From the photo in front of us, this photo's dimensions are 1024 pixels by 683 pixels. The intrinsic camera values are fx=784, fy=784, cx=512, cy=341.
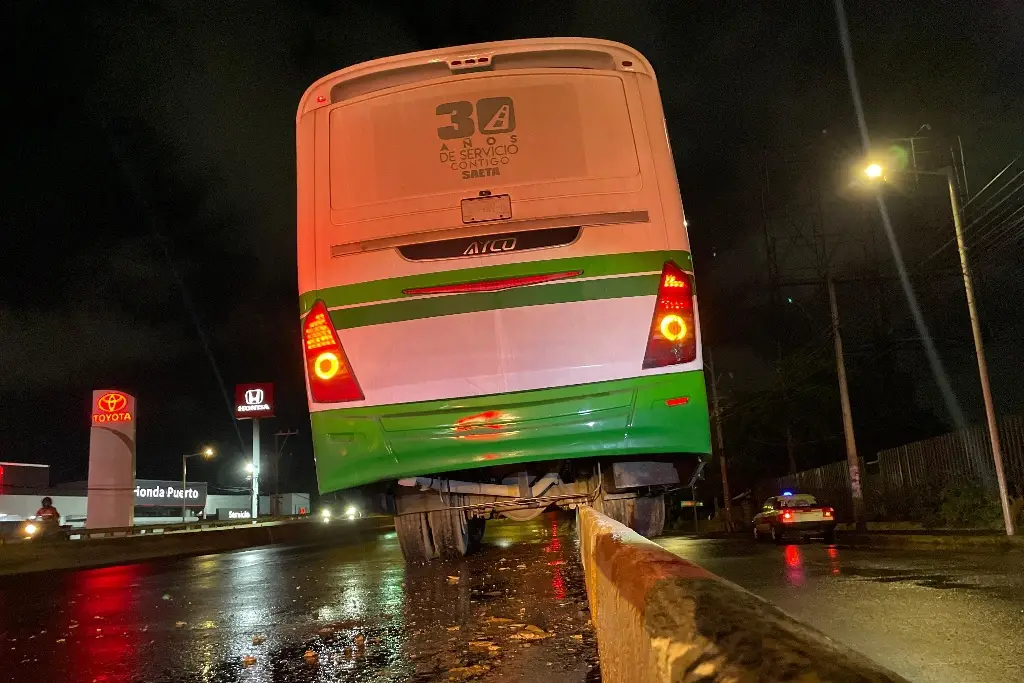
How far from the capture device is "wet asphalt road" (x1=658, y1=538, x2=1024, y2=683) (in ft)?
14.4

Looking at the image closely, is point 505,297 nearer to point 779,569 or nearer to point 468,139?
point 468,139

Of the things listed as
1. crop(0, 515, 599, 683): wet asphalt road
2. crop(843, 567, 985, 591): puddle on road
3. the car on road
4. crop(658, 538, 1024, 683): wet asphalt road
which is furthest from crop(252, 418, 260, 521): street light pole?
crop(843, 567, 985, 591): puddle on road

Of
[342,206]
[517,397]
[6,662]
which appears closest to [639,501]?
[517,397]

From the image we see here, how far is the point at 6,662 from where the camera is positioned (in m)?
5.15

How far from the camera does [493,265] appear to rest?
203 inches

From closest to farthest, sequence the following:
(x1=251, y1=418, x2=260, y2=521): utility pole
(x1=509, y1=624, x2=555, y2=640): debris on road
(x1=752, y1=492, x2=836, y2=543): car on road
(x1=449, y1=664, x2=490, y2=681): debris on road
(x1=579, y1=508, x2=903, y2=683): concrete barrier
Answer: (x1=579, y1=508, x2=903, y2=683): concrete barrier, (x1=449, y1=664, x2=490, y2=681): debris on road, (x1=509, y1=624, x2=555, y2=640): debris on road, (x1=752, y1=492, x2=836, y2=543): car on road, (x1=251, y1=418, x2=260, y2=521): utility pole

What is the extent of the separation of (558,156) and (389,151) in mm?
1195

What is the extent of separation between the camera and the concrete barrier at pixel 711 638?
1.02 m

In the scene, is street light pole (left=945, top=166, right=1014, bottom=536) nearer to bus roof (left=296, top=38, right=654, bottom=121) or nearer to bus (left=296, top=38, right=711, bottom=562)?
bus (left=296, top=38, right=711, bottom=562)

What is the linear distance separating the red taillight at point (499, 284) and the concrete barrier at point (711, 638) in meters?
3.36

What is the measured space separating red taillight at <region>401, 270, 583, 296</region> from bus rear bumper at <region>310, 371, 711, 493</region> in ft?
2.30

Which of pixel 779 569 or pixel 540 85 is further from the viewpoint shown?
pixel 779 569

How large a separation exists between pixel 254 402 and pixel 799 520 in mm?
66095

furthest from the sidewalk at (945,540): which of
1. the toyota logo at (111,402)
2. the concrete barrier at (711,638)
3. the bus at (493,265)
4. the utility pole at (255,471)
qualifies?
the utility pole at (255,471)
